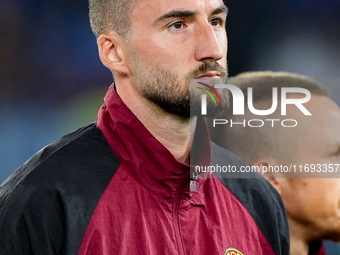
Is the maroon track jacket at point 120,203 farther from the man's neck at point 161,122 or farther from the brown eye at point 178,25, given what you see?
the brown eye at point 178,25

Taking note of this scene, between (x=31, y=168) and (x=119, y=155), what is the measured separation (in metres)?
0.19

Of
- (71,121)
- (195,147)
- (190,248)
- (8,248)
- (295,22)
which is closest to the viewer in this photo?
(8,248)

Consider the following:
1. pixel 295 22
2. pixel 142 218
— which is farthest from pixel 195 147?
pixel 295 22

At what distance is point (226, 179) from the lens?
3.77ft

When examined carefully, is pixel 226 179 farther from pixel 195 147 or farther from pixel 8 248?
pixel 8 248

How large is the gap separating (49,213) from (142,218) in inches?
7.7

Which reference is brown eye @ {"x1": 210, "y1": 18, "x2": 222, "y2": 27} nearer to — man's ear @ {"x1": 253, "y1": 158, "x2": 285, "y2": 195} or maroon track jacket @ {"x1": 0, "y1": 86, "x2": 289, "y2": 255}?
maroon track jacket @ {"x1": 0, "y1": 86, "x2": 289, "y2": 255}

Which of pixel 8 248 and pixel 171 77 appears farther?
pixel 171 77

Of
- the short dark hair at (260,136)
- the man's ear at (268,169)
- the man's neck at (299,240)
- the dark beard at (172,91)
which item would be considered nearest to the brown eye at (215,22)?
the dark beard at (172,91)

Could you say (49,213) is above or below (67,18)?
below

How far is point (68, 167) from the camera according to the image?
0.97 meters

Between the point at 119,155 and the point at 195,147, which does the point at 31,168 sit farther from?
the point at 195,147

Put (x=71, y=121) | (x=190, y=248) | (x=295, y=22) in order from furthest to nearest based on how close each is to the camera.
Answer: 1. (x=295, y=22)
2. (x=71, y=121)
3. (x=190, y=248)

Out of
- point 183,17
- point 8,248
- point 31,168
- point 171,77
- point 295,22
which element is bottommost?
point 8,248
